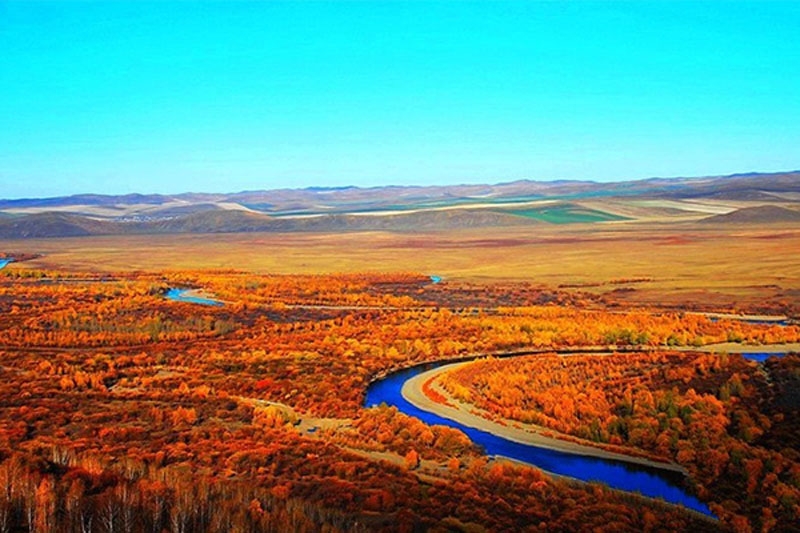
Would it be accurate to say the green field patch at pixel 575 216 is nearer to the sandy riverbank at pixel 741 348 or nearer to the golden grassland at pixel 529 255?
the golden grassland at pixel 529 255

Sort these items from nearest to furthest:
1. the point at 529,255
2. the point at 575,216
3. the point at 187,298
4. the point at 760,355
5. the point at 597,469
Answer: the point at 597,469
the point at 760,355
the point at 187,298
the point at 529,255
the point at 575,216

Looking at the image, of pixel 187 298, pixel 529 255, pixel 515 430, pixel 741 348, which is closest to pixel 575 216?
pixel 529 255

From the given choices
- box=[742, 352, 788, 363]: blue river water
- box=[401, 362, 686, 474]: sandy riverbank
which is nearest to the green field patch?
box=[742, 352, 788, 363]: blue river water

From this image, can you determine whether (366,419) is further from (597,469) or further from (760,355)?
(760,355)

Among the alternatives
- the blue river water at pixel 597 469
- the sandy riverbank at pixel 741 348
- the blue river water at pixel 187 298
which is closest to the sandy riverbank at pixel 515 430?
the blue river water at pixel 597 469

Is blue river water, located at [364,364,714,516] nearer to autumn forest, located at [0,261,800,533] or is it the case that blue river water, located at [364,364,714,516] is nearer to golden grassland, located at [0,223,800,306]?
autumn forest, located at [0,261,800,533]

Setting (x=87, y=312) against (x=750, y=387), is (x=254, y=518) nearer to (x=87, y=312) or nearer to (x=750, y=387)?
(x=750, y=387)
